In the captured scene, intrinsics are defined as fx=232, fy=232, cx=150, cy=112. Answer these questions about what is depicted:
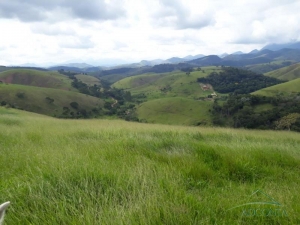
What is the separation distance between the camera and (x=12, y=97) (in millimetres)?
116250

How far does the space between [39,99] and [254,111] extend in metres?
109

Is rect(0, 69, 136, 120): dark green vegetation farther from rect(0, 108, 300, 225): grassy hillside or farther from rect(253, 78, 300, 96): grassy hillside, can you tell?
rect(0, 108, 300, 225): grassy hillside

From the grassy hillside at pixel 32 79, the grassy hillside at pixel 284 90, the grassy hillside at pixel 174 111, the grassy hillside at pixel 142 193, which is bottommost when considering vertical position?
the grassy hillside at pixel 174 111

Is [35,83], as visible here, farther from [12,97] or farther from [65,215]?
[65,215]

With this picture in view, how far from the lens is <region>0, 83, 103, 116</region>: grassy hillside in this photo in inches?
4601

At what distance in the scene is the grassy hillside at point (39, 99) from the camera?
4601 inches

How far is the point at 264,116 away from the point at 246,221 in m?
93.4

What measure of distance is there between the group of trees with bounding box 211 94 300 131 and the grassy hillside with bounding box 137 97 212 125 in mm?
8260

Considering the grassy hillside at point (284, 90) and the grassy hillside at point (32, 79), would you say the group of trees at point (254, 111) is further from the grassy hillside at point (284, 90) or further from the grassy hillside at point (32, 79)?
the grassy hillside at point (32, 79)

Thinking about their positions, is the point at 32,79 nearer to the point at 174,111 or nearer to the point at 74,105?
the point at 74,105

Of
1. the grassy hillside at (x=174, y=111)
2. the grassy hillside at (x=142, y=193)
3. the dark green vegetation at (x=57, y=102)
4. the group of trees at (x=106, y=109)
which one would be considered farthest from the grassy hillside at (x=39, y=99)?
the grassy hillside at (x=142, y=193)

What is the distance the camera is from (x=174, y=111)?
139 metres

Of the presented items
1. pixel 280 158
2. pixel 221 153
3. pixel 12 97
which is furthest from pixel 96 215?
pixel 12 97

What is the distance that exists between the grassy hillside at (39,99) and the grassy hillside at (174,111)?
104 ft
